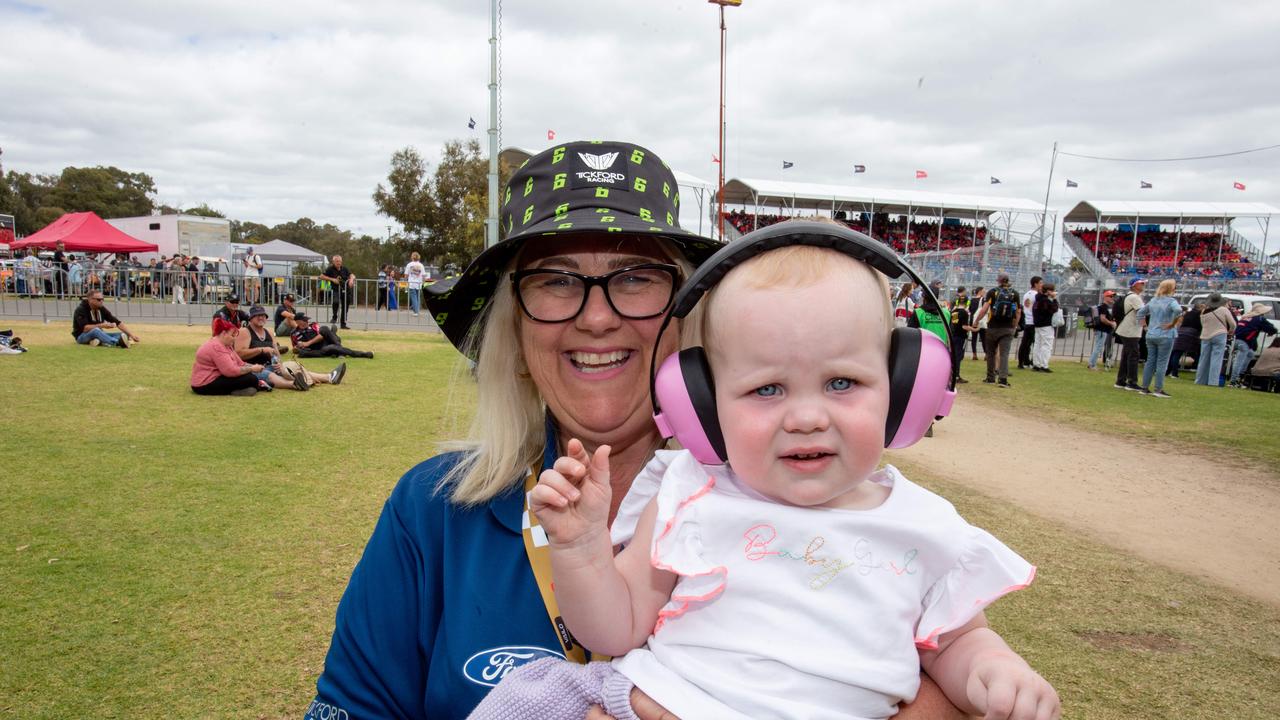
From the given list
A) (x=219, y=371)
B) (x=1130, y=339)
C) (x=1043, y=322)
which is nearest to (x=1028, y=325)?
(x=1043, y=322)

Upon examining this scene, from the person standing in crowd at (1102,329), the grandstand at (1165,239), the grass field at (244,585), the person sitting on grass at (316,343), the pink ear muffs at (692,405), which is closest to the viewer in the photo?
the pink ear muffs at (692,405)

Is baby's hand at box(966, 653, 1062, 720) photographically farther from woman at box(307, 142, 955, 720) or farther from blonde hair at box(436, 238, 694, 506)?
blonde hair at box(436, 238, 694, 506)

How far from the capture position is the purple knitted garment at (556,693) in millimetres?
1453

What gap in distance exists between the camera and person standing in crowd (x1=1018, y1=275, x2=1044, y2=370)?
695 inches

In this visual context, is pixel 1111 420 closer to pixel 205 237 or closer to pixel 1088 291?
pixel 1088 291

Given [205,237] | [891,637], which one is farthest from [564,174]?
[205,237]

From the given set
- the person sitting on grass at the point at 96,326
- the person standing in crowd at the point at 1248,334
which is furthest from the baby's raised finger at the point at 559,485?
the person standing in crowd at the point at 1248,334

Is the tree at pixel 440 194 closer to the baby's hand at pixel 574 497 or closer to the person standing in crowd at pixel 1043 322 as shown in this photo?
the person standing in crowd at pixel 1043 322

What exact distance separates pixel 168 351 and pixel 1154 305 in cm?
1909

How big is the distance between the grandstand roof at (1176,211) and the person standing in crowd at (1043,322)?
137 ft

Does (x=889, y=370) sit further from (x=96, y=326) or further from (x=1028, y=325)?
(x=1028, y=325)

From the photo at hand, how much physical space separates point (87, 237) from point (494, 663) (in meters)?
40.7

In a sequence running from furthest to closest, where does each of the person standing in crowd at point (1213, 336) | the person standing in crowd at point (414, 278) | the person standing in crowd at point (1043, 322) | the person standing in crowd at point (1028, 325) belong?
1. the person standing in crowd at point (414, 278)
2. the person standing in crowd at point (1028, 325)
3. the person standing in crowd at point (1043, 322)
4. the person standing in crowd at point (1213, 336)

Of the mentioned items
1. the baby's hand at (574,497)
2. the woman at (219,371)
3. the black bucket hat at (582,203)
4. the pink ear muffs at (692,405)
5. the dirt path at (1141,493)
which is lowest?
the dirt path at (1141,493)
